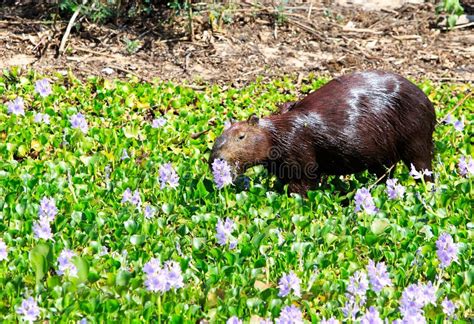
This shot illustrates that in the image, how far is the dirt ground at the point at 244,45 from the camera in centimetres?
928

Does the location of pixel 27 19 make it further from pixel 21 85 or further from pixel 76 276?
pixel 76 276

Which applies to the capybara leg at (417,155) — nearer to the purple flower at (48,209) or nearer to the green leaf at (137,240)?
the green leaf at (137,240)

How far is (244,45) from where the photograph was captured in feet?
32.3

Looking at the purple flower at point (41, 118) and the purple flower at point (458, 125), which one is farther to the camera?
the purple flower at point (41, 118)

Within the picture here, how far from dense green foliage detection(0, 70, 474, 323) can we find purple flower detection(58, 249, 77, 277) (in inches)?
1.6

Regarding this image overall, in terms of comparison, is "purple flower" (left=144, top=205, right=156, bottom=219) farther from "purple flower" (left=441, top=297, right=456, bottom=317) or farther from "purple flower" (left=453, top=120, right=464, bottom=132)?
"purple flower" (left=453, top=120, right=464, bottom=132)

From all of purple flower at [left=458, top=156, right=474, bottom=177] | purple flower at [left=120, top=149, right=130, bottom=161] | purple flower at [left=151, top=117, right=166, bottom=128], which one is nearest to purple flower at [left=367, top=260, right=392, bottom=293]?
purple flower at [left=458, top=156, right=474, bottom=177]

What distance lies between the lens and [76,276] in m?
4.55

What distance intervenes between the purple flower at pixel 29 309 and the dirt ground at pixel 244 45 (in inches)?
205

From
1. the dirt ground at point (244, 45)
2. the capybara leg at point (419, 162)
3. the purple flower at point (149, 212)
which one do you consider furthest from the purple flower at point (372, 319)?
the dirt ground at point (244, 45)

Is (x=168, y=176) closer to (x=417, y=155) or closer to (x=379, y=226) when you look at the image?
(x=379, y=226)

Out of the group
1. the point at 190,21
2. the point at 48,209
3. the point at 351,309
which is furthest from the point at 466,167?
the point at 190,21

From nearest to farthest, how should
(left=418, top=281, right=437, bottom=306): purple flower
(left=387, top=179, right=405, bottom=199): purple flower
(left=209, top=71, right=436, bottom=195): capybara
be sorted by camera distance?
(left=418, top=281, right=437, bottom=306): purple flower < (left=387, top=179, right=405, bottom=199): purple flower < (left=209, top=71, right=436, bottom=195): capybara

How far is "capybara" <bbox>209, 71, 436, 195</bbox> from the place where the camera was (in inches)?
243
